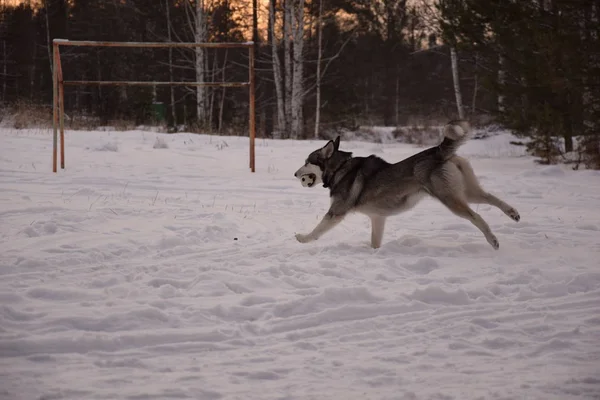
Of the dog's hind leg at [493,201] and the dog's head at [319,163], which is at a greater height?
the dog's head at [319,163]

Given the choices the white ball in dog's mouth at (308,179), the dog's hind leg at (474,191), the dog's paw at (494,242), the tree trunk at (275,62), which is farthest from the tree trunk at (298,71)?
the dog's paw at (494,242)

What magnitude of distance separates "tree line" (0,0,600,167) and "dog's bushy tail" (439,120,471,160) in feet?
21.8

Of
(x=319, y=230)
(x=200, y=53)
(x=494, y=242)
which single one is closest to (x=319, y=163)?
(x=319, y=230)

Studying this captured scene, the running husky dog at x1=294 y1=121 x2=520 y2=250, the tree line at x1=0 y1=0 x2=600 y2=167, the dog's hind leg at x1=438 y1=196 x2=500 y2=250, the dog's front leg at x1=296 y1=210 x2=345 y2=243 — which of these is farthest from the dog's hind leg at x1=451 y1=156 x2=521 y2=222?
the tree line at x1=0 y1=0 x2=600 y2=167

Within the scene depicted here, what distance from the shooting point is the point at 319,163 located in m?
5.89

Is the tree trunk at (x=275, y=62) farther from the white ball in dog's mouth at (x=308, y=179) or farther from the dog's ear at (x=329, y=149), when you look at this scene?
the dog's ear at (x=329, y=149)

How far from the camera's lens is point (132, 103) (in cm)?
2805

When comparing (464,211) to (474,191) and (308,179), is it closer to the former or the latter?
(474,191)

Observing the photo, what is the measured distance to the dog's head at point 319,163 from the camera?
5.80 m

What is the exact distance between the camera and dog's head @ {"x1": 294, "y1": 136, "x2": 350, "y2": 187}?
5.80 m

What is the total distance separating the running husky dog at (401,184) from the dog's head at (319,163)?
0.01 m

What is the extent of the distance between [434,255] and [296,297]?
67.7 inches

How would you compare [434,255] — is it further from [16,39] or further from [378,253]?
[16,39]

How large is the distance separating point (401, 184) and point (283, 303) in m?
2.08
